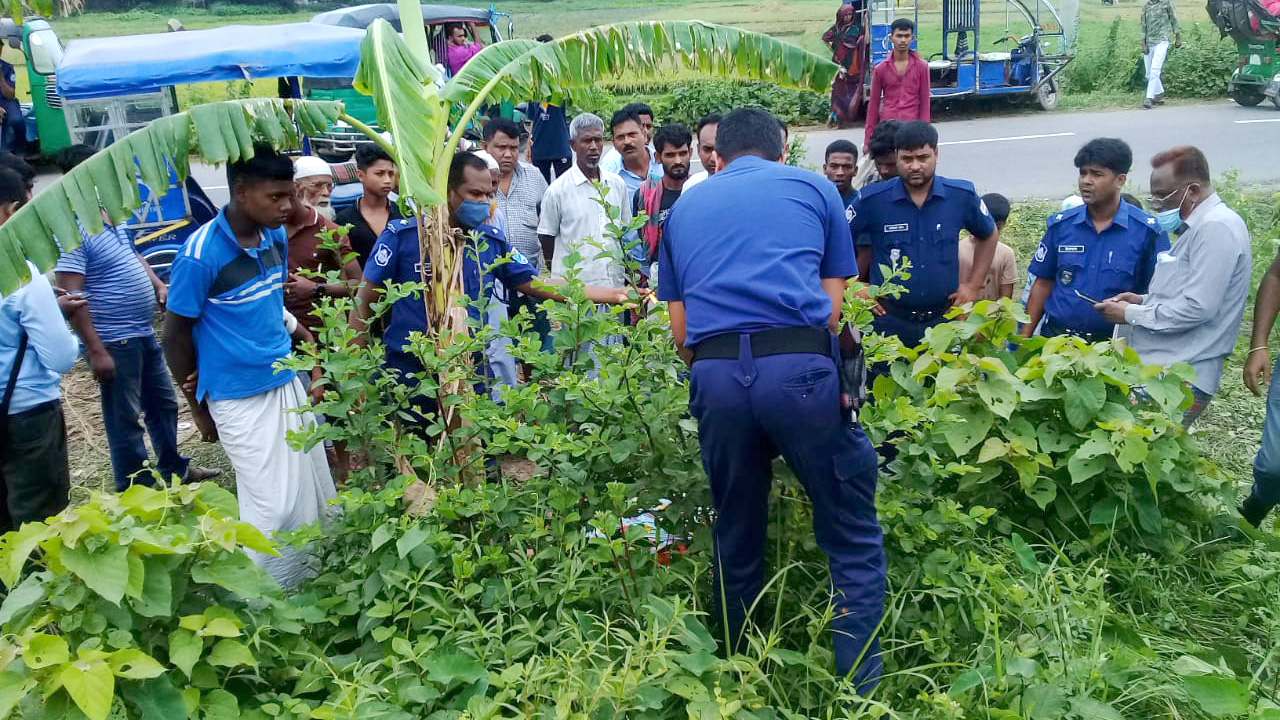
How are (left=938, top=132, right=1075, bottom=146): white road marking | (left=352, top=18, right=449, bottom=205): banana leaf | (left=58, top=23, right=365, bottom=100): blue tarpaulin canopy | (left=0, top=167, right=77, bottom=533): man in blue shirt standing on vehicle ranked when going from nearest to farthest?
(left=352, top=18, right=449, bottom=205): banana leaf < (left=0, top=167, right=77, bottom=533): man in blue shirt standing on vehicle < (left=58, top=23, right=365, bottom=100): blue tarpaulin canopy < (left=938, top=132, right=1075, bottom=146): white road marking

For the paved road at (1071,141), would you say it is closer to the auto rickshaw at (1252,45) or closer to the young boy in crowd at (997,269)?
the auto rickshaw at (1252,45)

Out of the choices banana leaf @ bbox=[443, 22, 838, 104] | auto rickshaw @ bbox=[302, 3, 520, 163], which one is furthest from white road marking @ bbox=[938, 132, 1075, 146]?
banana leaf @ bbox=[443, 22, 838, 104]

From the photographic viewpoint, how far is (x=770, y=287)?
2941mm

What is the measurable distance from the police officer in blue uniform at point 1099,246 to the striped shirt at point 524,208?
290 centimetres

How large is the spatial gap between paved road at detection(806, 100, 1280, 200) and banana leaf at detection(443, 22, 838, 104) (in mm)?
6915

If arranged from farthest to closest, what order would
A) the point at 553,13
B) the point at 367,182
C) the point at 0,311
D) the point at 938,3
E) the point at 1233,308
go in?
1. the point at 553,13
2. the point at 938,3
3. the point at 367,182
4. the point at 1233,308
5. the point at 0,311

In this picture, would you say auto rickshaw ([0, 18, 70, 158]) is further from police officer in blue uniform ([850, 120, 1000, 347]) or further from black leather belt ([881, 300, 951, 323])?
black leather belt ([881, 300, 951, 323])

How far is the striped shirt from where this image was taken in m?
6.32

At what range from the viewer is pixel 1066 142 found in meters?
13.9

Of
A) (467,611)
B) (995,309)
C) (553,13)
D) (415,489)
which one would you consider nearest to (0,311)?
(415,489)

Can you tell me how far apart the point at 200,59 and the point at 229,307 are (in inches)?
242

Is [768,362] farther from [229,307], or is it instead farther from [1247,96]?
[1247,96]

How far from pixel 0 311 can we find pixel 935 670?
355 cm

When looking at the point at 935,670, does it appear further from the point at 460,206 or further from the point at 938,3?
the point at 938,3
